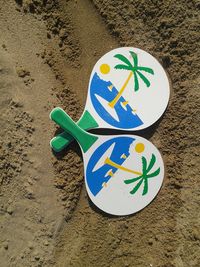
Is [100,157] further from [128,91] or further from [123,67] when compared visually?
[123,67]

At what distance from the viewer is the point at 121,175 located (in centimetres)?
175

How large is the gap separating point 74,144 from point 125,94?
34cm

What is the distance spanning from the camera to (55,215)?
70.2 inches

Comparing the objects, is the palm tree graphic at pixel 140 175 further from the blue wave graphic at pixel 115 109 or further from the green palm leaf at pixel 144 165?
the blue wave graphic at pixel 115 109

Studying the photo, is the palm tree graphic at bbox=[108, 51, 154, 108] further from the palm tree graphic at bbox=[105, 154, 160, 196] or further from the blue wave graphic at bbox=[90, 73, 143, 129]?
the palm tree graphic at bbox=[105, 154, 160, 196]

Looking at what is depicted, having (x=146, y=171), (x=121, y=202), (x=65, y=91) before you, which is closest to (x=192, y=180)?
(x=146, y=171)

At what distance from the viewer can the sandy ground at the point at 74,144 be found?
1.75m

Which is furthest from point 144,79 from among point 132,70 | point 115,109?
point 115,109

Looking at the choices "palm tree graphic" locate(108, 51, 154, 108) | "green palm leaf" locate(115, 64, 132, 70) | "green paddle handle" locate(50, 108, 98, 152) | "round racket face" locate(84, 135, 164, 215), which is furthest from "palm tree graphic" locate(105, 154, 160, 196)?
"green palm leaf" locate(115, 64, 132, 70)

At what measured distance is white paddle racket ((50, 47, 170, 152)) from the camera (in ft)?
5.77

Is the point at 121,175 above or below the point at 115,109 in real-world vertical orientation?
below

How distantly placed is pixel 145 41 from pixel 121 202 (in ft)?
2.51

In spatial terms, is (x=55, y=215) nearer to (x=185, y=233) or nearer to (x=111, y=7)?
(x=185, y=233)

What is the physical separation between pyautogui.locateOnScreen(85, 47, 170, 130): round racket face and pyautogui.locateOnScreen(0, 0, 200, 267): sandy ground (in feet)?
0.16
